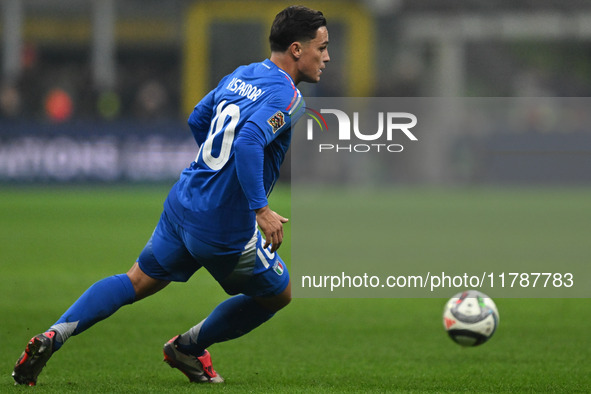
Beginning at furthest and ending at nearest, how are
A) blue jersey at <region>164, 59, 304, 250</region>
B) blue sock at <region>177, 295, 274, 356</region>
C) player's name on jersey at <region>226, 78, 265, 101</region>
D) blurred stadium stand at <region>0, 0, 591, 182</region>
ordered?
blurred stadium stand at <region>0, 0, 591, 182</region>, blue sock at <region>177, 295, 274, 356</region>, player's name on jersey at <region>226, 78, 265, 101</region>, blue jersey at <region>164, 59, 304, 250</region>

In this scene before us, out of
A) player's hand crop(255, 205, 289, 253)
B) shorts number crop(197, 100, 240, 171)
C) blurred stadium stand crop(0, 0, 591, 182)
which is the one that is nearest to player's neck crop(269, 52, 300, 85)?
shorts number crop(197, 100, 240, 171)

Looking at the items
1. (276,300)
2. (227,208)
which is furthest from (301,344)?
(227,208)

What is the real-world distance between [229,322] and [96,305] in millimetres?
734

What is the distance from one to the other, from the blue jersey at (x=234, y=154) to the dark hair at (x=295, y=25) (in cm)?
14

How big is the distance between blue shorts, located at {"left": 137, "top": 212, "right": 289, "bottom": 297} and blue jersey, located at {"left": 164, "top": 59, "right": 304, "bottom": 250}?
0.05 m

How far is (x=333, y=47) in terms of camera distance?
25438 millimetres

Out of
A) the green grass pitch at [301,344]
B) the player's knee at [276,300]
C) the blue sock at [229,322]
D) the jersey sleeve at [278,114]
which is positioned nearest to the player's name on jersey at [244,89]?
the jersey sleeve at [278,114]

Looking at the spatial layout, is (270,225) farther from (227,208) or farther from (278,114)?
(278,114)

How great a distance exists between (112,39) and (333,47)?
5.94 m

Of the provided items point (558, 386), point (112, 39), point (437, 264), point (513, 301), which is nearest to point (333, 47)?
point (112, 39)

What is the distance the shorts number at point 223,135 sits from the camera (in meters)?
4.96

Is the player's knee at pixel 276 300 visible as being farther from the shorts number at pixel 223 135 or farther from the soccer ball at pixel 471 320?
the soccer ball at pixel 471 320

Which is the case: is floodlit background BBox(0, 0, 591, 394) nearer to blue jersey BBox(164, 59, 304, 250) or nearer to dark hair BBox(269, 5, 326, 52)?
blue jersey BBox(164, 59, 304, 250)

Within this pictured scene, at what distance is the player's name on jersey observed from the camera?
16.2 feet
